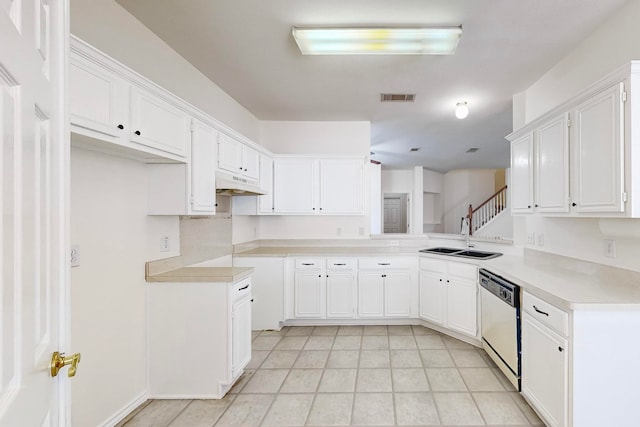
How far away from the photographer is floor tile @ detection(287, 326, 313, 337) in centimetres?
366

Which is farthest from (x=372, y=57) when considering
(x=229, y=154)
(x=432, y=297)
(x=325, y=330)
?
(x=325, y=330)

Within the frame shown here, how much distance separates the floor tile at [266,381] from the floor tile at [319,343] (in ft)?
1.79

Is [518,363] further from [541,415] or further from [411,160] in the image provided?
[411,160]

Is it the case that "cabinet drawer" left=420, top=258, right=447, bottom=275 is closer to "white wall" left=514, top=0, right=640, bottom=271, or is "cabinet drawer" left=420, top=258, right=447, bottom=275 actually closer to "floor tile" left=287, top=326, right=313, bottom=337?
"white wall" left=514, top=0, right=640, bottom=271

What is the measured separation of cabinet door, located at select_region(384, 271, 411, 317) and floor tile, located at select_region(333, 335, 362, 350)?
1.84ft

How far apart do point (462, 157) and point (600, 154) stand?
18.1ft

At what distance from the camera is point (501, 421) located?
2051mm

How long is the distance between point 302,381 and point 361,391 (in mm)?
503

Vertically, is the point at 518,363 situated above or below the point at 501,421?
above

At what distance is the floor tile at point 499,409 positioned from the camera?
6.74ft

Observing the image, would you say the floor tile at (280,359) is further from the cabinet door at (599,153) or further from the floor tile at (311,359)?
the cabinet door at (599,153)

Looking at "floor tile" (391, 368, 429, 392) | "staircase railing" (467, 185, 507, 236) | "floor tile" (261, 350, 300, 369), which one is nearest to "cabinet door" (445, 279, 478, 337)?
"floor tile" (391, 368, 429, 392)

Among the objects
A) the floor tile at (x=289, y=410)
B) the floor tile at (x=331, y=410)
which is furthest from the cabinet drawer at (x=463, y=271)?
the floor tile at (x=289, y=410)

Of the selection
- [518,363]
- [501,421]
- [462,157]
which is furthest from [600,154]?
[462,157]
